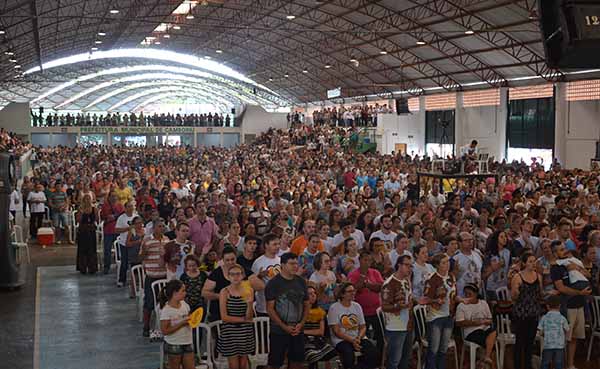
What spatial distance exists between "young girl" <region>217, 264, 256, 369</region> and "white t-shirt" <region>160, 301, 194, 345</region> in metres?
0.29

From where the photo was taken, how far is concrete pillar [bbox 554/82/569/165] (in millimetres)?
28156

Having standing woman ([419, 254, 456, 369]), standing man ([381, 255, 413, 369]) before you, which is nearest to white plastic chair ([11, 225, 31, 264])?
standing man ([381, 255, 413, 369])

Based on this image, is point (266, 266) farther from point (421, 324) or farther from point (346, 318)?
point (421, 324)

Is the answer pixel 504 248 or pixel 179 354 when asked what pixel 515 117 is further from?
pixel 179 354

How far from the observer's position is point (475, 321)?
6.84 m

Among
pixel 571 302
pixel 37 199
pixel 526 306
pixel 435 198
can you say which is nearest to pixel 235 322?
pixel 526 306

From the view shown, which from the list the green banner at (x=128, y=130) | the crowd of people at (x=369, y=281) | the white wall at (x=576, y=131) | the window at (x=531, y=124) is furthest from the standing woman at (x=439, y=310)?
the green banner at (x=128, y=130)

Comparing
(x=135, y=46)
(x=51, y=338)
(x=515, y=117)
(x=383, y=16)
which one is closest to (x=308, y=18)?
A: (x=383, y=16)

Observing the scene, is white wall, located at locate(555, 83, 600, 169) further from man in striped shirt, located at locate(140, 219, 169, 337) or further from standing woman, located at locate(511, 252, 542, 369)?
man in striped shirt, located at locate(140, 219, 169, 337)

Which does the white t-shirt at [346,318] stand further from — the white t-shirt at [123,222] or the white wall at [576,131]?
the white wall at [576,131]

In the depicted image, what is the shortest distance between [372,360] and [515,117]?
27301 millimetres

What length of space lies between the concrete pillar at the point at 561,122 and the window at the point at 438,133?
8209mm

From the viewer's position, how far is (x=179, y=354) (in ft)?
20.3

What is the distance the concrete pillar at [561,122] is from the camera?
2816 cm
